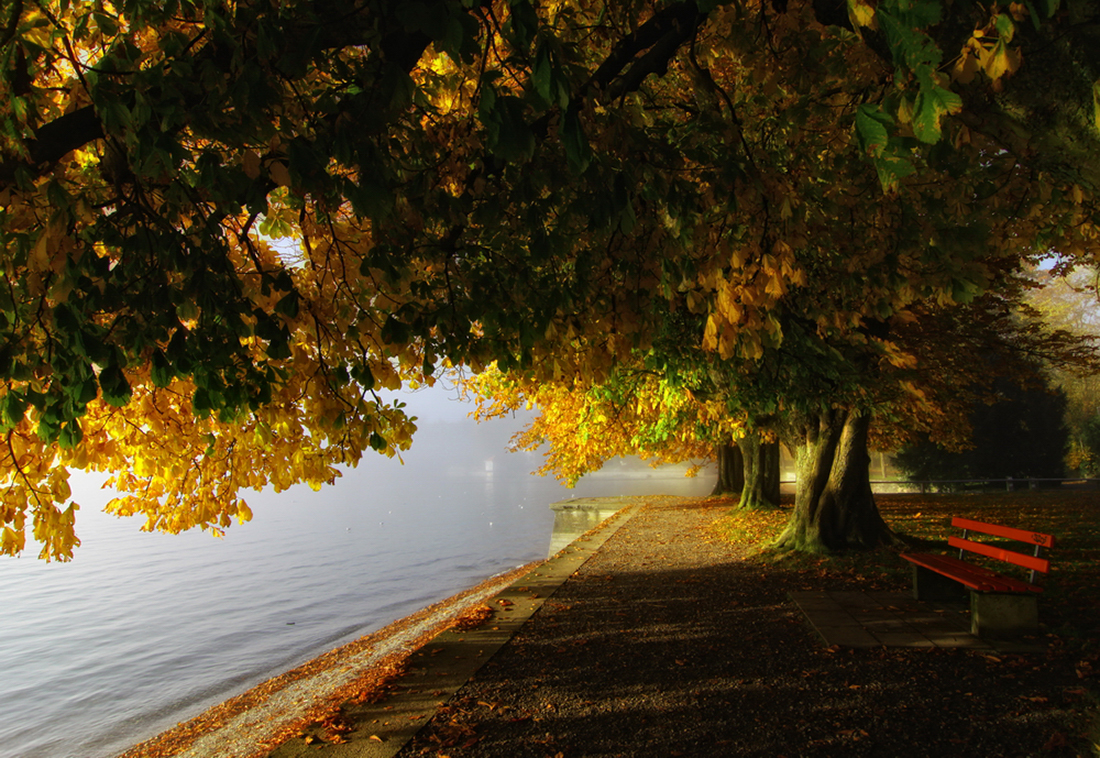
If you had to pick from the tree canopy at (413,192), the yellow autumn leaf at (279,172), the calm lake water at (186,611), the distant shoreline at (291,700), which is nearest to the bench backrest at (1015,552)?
the tree canopy at (413,192)

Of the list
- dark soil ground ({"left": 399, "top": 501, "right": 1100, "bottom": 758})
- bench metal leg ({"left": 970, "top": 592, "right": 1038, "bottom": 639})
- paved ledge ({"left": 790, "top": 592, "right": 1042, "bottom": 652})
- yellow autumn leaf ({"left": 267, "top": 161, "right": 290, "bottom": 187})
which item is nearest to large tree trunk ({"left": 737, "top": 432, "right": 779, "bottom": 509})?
paved ledge ({"left": 790, "top": 592, "right": 1042, "bottom": 652})

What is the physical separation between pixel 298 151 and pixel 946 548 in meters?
12.8

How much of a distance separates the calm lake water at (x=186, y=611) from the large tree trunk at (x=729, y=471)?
28.2ft

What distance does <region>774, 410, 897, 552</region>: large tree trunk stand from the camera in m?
11.9

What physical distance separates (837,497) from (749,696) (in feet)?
25.8

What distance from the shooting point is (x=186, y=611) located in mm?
20250

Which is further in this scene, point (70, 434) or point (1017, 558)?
point (1017, 558)

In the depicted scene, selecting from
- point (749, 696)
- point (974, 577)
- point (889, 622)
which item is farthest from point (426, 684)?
point (974, 577)

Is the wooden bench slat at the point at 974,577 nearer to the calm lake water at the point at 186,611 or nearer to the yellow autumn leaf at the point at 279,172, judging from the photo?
the yellow autumn leaf at the point at 279,172

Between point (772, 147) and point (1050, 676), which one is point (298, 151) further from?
point (1050, 676)

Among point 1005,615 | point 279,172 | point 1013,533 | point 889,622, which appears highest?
point 279,172

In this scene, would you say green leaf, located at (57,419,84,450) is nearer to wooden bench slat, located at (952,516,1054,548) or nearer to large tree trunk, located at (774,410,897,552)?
wooden bench slat, located at (952,516,1054,548)

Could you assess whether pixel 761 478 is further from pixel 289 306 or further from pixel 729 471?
pixel 289 306

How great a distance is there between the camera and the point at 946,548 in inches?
473
